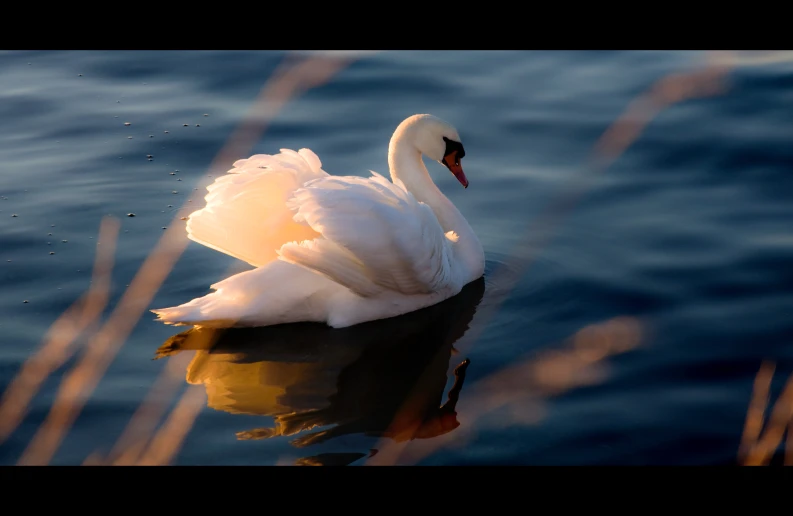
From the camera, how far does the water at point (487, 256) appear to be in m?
5.25

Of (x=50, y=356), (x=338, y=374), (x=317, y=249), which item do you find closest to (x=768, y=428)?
(x=338, y=374)

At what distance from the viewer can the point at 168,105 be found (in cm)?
991

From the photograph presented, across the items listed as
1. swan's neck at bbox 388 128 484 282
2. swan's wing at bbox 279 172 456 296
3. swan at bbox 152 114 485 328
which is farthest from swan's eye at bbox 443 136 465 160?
swan's wing at bbox 279 172 456 296

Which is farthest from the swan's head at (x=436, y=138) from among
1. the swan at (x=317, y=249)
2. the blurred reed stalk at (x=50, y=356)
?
the blurred reed stalk at (x=50, y=356)

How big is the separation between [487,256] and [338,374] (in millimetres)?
1826

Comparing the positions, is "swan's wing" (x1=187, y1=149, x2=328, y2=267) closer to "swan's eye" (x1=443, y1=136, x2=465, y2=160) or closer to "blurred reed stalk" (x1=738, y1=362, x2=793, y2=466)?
"swan's eye" (x1=443, y1=136, x2=465, y2=160)

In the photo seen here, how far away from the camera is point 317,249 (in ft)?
19.6

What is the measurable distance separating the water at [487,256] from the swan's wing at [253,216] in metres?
0.53

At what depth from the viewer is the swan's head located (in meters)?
7.14

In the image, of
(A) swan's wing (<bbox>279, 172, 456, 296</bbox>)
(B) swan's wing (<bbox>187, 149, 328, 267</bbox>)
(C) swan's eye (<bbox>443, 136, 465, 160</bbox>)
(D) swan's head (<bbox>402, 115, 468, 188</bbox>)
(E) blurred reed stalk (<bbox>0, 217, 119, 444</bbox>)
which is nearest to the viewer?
(E) blurred reed stalk (<bbox>0, 217, 119, 444</bbox>)

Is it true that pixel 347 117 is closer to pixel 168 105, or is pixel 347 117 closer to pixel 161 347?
pixel 168 105

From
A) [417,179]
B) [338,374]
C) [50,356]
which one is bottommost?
[338,374]

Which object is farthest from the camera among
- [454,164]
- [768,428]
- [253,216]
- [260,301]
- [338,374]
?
[454,164]

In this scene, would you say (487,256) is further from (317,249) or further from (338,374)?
(338,374)
